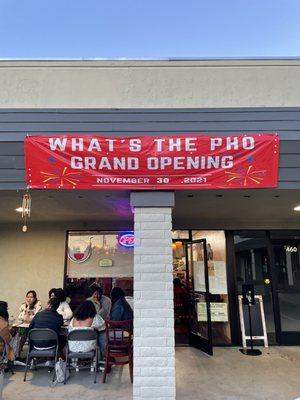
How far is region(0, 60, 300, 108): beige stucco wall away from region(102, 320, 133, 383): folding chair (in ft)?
11.0

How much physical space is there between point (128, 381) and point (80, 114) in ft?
13.1

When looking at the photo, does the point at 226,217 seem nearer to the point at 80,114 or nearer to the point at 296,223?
the point at 296,223

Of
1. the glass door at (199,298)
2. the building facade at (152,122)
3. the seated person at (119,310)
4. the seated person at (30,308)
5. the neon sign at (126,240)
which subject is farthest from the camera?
the neon sign at (126,240)

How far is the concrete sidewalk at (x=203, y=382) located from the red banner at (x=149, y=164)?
2799 mm

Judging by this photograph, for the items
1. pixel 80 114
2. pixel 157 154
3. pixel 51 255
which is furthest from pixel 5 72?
pixel 51 255

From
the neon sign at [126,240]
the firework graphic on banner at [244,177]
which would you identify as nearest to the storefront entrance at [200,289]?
the neon sign at [126,240]

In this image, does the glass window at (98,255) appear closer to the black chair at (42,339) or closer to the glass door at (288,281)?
the black chair at (42,339)

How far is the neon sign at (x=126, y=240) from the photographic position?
25.2 ft

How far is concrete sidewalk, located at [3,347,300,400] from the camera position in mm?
4520

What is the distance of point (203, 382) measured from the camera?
496 centimetres

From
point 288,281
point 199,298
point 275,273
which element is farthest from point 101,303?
point 288,281

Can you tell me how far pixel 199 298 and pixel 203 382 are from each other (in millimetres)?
2030

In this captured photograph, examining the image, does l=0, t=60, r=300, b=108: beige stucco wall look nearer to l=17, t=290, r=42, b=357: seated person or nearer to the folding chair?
the folding chair

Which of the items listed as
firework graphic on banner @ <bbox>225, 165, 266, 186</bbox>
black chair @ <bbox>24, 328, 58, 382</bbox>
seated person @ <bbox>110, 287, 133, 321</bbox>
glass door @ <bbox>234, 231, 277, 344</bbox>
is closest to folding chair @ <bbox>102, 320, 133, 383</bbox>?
seated person @ <bbox>110, 287, 133, 321</bbox>
